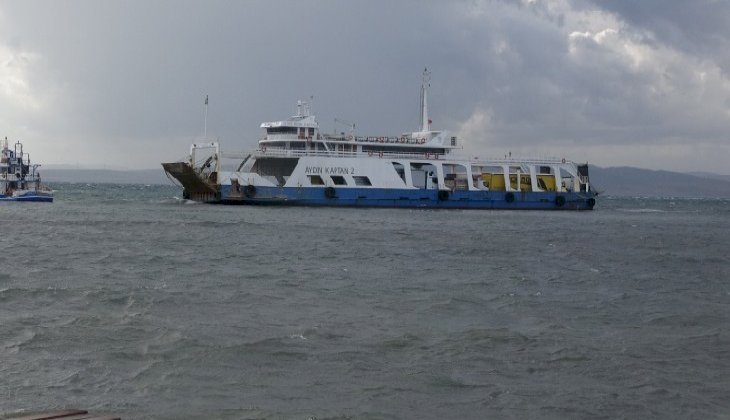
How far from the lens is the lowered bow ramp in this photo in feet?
192

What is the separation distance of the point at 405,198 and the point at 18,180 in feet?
104

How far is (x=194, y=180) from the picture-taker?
197 ft

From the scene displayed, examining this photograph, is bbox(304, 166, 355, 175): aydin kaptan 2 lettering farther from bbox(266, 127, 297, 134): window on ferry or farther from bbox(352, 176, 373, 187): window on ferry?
bbox(266, 127, 297, 134): window on ferry

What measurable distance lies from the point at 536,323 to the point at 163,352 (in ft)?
24.4

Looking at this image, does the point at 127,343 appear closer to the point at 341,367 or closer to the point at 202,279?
the point at 341,367

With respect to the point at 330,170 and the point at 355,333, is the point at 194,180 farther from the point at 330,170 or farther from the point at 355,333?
the point at 355,333

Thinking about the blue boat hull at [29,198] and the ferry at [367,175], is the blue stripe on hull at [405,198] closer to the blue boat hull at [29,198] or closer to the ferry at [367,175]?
the ferry at [367,175]

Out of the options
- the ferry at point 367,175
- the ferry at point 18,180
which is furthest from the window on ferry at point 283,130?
the ferry at point 18,180

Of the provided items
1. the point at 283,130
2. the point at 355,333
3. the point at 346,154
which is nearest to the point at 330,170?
the point at 346,154

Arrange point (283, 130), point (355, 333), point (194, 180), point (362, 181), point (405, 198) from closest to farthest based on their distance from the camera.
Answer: point (355, 333)
point (194, 180)
point (362, 181)
point (283, 130)
point (405, 198)

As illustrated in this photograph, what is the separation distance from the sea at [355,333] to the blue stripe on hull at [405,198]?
2752 centimetres

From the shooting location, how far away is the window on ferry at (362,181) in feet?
203

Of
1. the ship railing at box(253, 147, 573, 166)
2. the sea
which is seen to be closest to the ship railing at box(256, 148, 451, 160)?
the ship railing at box(253, 147, 573, 166)

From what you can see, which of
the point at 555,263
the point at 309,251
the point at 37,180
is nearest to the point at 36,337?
the point at 309,251
